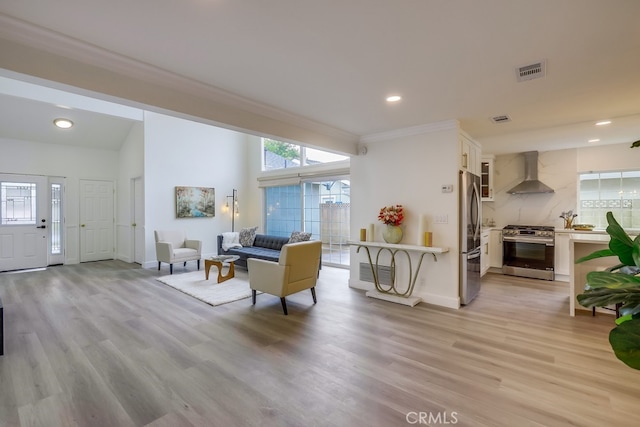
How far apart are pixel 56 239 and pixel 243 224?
438 cm

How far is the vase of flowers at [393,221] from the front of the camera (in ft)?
14.0

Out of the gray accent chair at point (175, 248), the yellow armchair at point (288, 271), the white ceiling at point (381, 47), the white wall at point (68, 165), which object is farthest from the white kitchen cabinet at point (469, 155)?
the white wall at point (68, 165)

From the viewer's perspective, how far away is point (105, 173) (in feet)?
25.0

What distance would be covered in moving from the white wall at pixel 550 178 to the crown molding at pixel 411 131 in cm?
331

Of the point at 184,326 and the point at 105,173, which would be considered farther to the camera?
the point at 105,173

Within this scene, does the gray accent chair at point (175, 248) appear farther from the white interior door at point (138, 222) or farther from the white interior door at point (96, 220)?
the white interior door at point (96, 220)

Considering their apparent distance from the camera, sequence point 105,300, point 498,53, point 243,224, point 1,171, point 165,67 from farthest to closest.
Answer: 1. point 243,224
2. point 1,171
3. point 105,300
4. point 165,67
5. point 498,53

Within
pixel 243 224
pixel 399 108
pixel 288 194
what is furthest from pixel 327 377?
pixel 243 224

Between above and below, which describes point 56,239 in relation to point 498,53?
below

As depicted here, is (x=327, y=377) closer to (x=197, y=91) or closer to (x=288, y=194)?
(x=197, y=91)

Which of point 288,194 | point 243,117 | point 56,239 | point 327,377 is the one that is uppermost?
point 243,117

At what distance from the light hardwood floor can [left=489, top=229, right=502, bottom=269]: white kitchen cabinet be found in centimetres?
206

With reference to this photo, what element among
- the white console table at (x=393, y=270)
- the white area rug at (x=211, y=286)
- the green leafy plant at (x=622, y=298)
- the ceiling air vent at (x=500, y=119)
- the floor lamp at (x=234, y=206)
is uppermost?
the ceiling air vent at (x=500, y=119)

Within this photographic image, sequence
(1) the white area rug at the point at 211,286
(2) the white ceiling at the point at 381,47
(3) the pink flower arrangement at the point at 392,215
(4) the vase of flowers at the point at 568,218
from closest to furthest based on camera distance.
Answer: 1. (2) the white ceiling at the point at 381,47
2. (3) the pink flower arrangement at the point at 392,215
3. (1) the white area rug at the point at 211,286
4. (4) the vase of flowers at the point at 568,218
